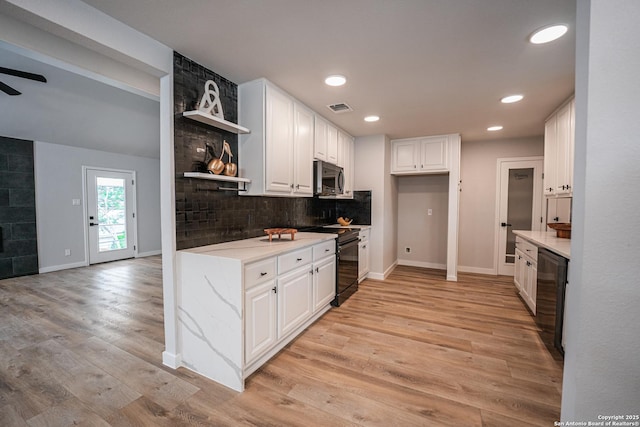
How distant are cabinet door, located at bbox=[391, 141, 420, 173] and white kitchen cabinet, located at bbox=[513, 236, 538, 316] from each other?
192cm

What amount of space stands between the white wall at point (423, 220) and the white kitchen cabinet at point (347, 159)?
1451 mm

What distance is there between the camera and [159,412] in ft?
5.40

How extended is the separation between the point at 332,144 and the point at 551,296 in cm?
293

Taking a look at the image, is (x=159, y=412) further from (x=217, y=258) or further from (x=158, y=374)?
(x=217, y=258)

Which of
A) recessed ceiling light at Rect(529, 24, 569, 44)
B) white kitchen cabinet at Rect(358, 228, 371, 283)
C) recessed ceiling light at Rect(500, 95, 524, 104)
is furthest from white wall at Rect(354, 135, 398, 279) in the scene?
recessed ceiling light at Rect(529, 24, 569, 44)

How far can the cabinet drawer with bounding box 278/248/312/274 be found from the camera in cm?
225

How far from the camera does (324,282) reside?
9.93ft

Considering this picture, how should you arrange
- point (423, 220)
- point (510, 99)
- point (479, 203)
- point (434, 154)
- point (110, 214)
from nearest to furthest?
point (510, 99) < point (434, 154) < point (479, 203) < point (423, 220) < point (110, 214)

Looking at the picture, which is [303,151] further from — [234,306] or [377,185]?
[234,306]

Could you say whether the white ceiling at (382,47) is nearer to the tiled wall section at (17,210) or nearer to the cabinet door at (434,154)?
the cabinet door at (434,154)

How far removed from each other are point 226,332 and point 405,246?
442cm

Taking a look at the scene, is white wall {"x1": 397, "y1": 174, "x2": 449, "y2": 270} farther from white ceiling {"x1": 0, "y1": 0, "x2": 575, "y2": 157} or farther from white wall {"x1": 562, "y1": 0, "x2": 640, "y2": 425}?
white wall {"x1": 562, "y1": 0, "x2": 640, "y2": 425}

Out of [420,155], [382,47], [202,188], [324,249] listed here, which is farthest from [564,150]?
[202,188]

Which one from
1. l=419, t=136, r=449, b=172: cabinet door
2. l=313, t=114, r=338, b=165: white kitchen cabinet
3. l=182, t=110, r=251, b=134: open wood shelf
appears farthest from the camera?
l=419, t=136, r=449, b=172: cabinet door
